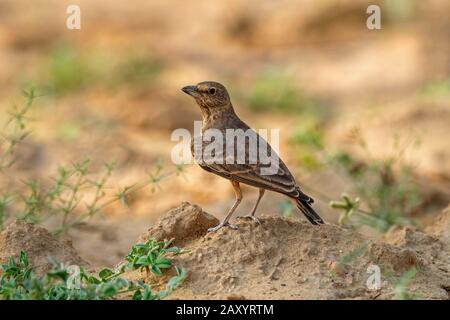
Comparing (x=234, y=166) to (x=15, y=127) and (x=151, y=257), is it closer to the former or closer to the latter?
(x=151, y=257)

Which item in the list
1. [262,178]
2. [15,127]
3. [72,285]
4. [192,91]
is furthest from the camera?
[15,127]

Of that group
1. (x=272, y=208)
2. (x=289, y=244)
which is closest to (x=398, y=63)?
(x=272, y=208)

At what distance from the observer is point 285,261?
5160 mm

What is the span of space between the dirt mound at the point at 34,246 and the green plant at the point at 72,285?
40 cm

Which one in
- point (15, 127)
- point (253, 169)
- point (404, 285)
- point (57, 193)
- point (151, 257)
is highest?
point (15, 127)

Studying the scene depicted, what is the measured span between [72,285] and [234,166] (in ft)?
4.55

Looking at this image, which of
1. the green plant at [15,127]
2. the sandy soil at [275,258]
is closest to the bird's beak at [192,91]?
the sandy soil at [275,258]

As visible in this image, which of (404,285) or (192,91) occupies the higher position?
(192,91)

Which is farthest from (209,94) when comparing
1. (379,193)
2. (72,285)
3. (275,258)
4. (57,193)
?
(379,193)

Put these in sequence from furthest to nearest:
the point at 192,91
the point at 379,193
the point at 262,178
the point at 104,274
A: the point at 379,193 < the point at 192,91 < the point at 262,178 < the point at 104,274

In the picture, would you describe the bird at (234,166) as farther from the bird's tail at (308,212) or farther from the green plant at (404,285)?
the green plant at (404,285)

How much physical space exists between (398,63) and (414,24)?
143 cm

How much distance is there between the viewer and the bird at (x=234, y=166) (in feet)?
18.0

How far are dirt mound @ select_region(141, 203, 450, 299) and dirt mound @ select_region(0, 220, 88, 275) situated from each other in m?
0.66
